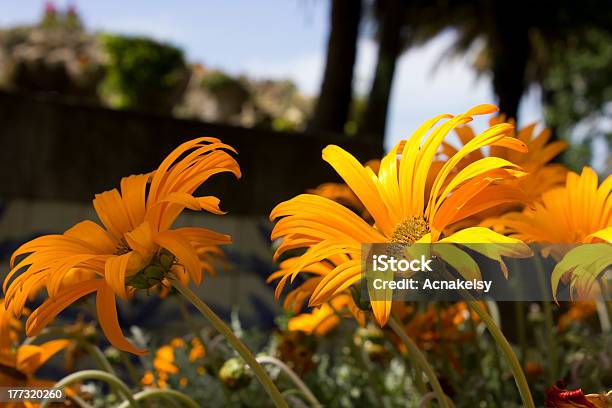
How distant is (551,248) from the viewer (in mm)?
577

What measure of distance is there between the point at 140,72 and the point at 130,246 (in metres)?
6.93

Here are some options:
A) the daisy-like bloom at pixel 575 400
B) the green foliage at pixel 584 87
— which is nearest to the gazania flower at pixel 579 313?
the daisy-like bloom at pixel 575 400

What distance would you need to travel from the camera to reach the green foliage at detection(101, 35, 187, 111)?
717cm

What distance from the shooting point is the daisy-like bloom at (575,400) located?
44cm

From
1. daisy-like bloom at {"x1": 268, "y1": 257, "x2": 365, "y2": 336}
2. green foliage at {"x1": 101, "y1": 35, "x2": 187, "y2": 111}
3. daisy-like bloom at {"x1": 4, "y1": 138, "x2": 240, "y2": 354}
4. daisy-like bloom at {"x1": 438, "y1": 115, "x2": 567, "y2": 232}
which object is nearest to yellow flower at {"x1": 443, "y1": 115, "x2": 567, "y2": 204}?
daisy-like bloom at {"x1": 438, "y1": 115, "x2": 567, "y2": 232}

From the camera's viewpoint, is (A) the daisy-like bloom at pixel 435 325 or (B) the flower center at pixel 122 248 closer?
(B) the flower center at pixel 122 248

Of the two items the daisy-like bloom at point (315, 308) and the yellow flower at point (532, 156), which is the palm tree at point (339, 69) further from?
the yellow flower at point (532, 156)

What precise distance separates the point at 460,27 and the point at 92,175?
35.2ft

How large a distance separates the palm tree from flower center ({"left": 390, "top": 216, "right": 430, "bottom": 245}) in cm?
419

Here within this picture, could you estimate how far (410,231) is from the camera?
50 cm

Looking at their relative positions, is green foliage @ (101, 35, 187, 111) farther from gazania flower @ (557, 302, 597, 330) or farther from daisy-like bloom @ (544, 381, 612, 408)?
daisy-like bloom @ (544, 381, 612, 408)

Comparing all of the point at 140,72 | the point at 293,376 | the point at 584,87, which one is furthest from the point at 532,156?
the point at 584,87

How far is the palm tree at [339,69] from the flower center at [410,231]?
4.19m

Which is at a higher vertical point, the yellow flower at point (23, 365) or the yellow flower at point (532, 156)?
the yellow flower at point (532, 156)
